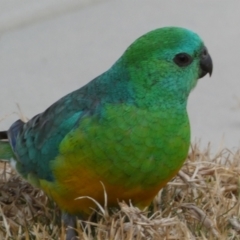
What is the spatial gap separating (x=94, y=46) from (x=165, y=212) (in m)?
2.42

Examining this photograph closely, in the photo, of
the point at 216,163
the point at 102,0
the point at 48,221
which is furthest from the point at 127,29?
the point at 48,221

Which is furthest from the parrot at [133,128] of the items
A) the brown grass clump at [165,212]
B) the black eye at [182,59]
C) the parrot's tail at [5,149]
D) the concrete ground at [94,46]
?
the concrete ground at [94,46]

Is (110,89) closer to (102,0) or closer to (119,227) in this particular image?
(119,227)

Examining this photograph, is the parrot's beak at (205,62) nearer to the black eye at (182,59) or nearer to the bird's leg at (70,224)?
the black eye at (182,59)

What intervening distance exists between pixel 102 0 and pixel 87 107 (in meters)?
3.13

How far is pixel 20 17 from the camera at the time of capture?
5664 millimetres

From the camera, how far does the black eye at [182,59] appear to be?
276cm

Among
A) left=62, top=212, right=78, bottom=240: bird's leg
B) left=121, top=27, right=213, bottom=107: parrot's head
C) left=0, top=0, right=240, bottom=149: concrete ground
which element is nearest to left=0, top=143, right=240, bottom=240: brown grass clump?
left=62, top=212, right=78, bottom=240: bird's leg

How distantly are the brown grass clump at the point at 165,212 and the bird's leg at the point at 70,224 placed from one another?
0.03 metres

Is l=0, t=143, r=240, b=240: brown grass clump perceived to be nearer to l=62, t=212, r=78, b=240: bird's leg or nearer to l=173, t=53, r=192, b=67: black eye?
l=62, t=212, r=78, b=240: bird's leg

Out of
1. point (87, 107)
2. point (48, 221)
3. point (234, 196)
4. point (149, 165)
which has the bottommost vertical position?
point (234, 196)

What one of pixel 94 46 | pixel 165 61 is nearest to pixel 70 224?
pixel 165 61

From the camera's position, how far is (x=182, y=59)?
277 cm

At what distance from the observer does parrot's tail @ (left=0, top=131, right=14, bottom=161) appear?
128 inches
